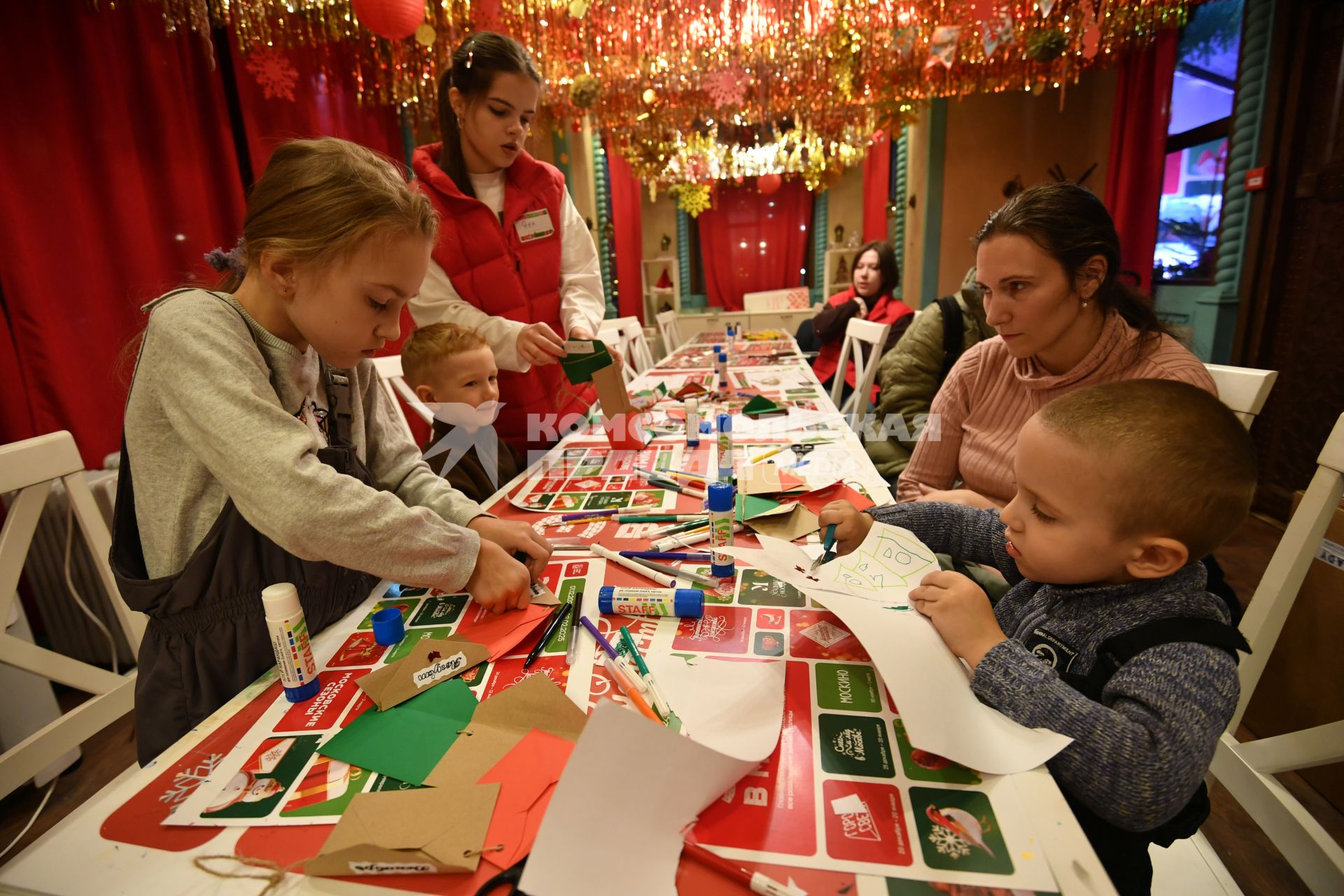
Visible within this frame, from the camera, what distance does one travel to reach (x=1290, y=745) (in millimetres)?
825

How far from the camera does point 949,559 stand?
102 centimetres

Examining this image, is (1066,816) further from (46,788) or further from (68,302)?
(68,302)

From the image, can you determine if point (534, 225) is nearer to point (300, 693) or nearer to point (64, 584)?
point (300, 693)

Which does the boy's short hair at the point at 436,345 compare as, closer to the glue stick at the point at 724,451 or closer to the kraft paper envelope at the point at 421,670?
the glue stick at the point at 724,451

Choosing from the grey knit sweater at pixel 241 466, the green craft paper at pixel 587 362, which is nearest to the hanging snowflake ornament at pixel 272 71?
the green craft paper at pixel 587 362

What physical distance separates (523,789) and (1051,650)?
541 mm

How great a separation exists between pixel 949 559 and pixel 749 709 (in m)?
0.59

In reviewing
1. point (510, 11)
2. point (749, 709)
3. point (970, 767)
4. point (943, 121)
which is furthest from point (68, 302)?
point (943, 121)

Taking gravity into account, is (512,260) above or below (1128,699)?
above

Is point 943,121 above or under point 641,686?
above

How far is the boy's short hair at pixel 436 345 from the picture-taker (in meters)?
1.51

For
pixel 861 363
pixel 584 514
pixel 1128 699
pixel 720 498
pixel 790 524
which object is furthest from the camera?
pixel 861 363

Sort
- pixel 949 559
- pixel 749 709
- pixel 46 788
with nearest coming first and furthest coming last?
pixel 749 709 < pixel 949 559 < pixel 46 788

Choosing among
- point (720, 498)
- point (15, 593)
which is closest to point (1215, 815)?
point (720, 498)
